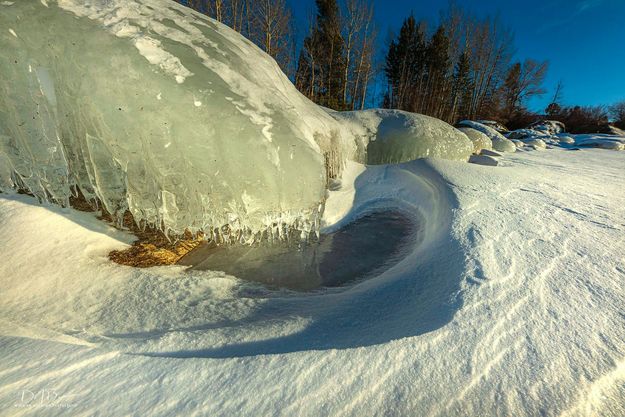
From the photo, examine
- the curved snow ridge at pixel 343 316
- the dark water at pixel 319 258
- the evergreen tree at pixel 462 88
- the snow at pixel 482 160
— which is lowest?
the dark water at pixel 319 258

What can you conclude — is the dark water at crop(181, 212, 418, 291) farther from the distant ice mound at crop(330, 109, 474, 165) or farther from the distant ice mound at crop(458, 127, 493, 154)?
the distant ice mound at crop(458, 127, 493, 154)

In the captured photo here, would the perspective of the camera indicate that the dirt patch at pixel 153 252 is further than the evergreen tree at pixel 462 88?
No

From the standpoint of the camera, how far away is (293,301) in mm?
1276

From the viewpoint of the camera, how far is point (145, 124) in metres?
1.49

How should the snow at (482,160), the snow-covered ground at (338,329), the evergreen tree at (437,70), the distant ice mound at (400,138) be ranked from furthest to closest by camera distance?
the evergreen tree at (437,70) < the snow at (482,160) < the distant ice mound at (400,138) < the snow-covered ground at (338,329)

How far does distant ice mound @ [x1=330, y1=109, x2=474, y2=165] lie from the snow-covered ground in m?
1.89

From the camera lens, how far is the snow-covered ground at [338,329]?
607 millimetres

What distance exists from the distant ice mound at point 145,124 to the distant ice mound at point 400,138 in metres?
1.81

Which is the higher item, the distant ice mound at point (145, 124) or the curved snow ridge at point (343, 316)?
the distant ice mound at point (145, 124)

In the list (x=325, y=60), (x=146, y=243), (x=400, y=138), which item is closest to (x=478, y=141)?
(x=400, y=138)

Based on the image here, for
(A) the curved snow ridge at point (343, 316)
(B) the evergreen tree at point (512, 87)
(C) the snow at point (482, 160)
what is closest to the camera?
(A) the curved snow ridge at point (343, 316)

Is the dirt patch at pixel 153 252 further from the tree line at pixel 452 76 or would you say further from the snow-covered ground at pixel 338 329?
the tree line at pixel 452 76

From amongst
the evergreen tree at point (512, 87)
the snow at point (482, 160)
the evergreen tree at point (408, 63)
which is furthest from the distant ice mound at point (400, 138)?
the evergreen tree at point (512, 87)

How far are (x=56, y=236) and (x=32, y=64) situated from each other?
2.97ft
